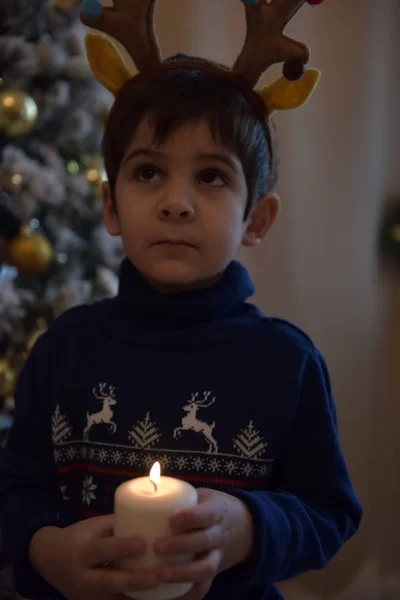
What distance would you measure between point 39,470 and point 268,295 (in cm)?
108

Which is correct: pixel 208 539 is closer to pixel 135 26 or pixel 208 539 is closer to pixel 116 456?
pixel 116 456

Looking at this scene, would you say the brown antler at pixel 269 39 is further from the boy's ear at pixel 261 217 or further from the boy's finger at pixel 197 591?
the boy's finger at pixel 197 591

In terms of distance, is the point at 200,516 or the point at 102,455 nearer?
the point at 200,516

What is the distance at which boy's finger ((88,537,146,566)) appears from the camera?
2.09 feet

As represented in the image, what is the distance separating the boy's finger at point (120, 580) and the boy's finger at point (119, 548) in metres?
0.02

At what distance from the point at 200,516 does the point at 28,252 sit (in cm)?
98

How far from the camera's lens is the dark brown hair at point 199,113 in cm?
89

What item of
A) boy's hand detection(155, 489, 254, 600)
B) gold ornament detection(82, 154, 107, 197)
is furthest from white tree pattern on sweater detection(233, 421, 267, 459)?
gold ornament detection(82, 154, 107, 197)

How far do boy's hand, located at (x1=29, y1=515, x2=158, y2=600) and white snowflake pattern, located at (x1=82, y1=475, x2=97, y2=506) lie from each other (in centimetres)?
9

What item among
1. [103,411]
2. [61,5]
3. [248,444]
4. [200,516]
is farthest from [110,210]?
[61,5]

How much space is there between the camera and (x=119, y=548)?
2.11 feet

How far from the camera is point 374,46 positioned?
5.98ft

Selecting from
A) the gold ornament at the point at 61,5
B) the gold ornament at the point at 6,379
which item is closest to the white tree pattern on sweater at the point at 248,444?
the gold ornament at the point at 6,379

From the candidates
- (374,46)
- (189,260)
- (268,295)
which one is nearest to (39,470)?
(189,260)
